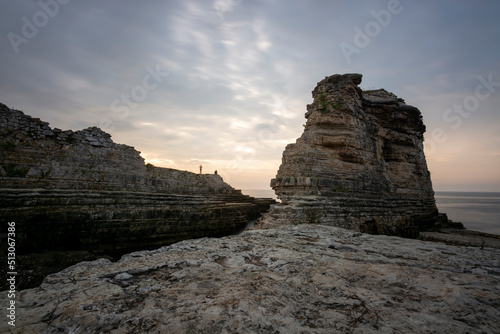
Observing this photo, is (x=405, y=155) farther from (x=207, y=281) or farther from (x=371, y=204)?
(x=207, y=281)

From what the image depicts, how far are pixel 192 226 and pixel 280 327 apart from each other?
34.0 feet

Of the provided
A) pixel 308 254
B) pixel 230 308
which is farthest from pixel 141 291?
pixel 308 254

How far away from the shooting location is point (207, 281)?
307 centimetres

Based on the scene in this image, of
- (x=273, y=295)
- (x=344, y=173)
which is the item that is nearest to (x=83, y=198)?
(x=273, y=295)

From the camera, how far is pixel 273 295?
8.49ft

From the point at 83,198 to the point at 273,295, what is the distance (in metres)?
10.2

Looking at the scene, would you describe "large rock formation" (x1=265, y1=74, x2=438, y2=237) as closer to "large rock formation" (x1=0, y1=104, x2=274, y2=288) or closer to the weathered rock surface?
the weathered rock surface

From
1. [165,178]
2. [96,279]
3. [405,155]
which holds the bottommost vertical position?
[96,279]

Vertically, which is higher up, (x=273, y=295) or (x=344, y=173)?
(x=344, y=173)

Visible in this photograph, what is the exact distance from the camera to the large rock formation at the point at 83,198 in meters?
7.88

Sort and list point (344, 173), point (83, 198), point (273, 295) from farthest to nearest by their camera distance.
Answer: point (344, 173), point (83, 198), point (273, 295)

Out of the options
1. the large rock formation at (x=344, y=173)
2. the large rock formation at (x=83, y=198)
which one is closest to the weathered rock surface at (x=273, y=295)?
the large rock formation at (x=344, y=173)

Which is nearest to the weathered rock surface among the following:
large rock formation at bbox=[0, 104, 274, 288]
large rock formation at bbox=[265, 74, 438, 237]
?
large rock formation at bbox=[265, 74, 438, 237]

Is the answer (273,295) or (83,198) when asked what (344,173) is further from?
(83,198)
